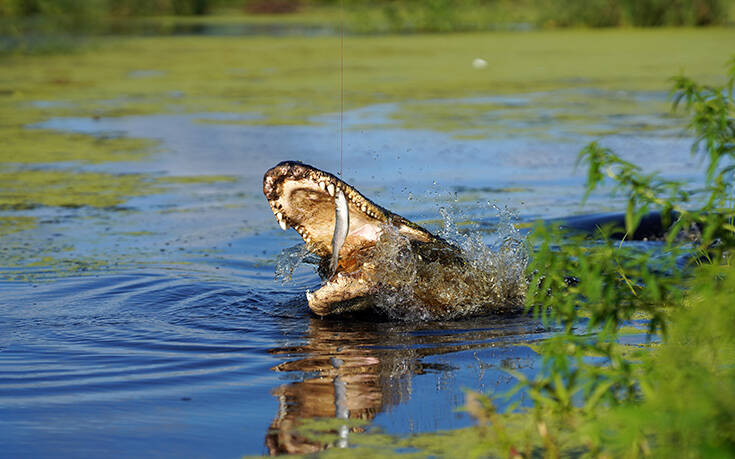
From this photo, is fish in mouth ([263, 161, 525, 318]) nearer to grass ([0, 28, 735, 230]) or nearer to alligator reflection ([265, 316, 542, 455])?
alligator reflection ([265, 316, 542, 455])

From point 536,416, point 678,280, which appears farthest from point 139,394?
point 678,280

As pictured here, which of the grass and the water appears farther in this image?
the grass

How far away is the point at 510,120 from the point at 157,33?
15.5m

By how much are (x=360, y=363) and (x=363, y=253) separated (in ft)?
2.15

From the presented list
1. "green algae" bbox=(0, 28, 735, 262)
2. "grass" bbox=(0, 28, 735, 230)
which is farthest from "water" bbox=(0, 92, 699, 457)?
"grass" bbox=(0, 28, 735, 230)

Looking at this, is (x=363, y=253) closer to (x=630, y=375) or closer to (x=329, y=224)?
(x=329, y=224)

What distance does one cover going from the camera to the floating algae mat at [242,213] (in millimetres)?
3469

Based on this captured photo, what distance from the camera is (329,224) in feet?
14.4

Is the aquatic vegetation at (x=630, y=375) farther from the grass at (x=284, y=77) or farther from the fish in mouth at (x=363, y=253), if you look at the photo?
the grass at (x=284, y=77)

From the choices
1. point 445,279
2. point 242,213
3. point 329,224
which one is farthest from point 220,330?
point 242,213

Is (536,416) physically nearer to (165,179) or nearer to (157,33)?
(165,179)

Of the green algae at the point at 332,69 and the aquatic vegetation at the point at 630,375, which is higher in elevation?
the aquatic vegetation at the point at 630,375

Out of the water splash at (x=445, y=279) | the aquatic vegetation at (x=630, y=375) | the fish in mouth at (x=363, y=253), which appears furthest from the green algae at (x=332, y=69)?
the aquatic vegetation at (x=630, y=375)

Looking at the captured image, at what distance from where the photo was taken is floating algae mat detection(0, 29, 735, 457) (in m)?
3.47
